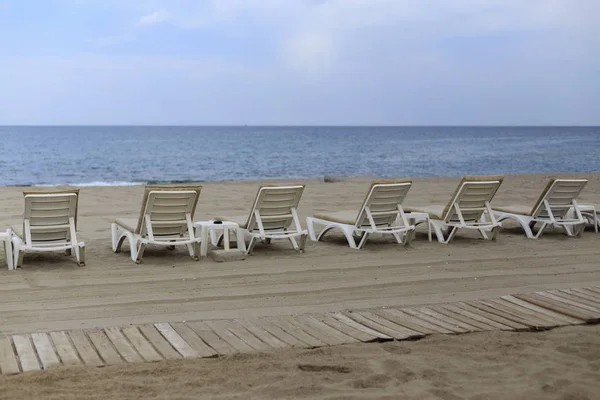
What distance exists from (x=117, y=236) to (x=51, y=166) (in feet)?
124

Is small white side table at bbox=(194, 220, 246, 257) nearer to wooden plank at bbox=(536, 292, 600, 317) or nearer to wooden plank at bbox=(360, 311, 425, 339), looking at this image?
wooden plank at bbox=(360, 311, 425, 339)

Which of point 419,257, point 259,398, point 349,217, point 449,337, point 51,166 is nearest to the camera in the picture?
point 259,398

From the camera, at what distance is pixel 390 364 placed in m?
4.44

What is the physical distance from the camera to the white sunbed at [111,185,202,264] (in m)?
7.51

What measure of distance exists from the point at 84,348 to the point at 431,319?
239 cm

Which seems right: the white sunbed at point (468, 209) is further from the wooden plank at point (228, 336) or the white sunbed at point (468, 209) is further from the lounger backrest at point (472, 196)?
the wooden plank at point (228, 336)

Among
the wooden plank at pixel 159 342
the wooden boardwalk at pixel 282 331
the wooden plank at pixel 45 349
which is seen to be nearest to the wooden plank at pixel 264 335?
the wooden boardwalk at pixel 282 331

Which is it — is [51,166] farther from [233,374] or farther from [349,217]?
[233,374]

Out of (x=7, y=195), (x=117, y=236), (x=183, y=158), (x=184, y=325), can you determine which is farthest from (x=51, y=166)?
(x=184, y=325)

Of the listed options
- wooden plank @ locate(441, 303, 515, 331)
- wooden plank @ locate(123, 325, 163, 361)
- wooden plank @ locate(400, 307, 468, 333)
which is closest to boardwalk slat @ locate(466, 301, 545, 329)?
wooden plank @ locate(441, 303, 515, 331)

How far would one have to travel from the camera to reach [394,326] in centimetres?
528

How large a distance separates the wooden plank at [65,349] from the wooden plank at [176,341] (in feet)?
1.91

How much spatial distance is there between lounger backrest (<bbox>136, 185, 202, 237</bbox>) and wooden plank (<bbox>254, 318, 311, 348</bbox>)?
248 cm

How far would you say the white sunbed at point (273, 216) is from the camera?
319 inches
